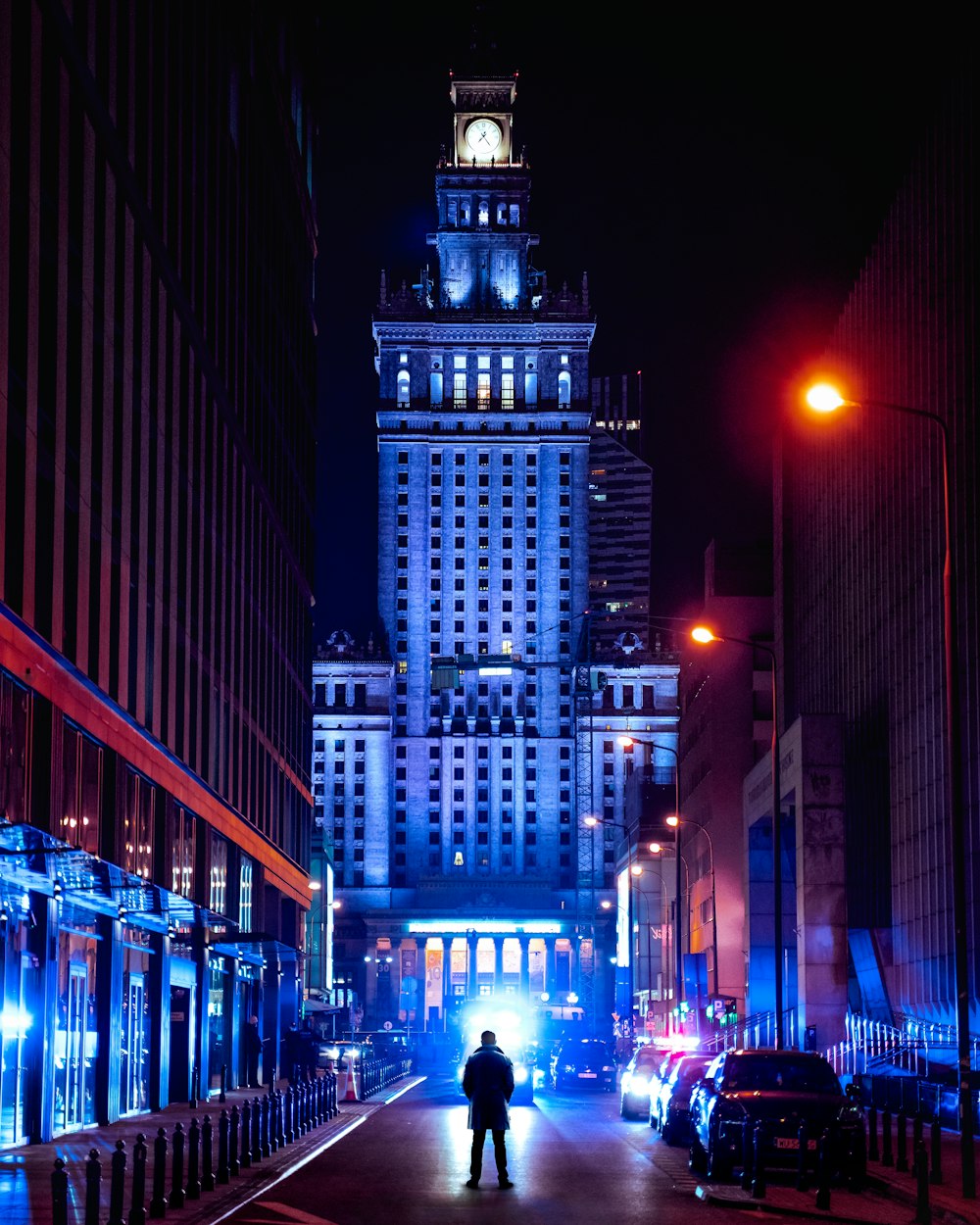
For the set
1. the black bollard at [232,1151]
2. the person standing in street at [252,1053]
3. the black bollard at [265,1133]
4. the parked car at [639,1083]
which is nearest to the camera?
the black bollard at [232,1151]

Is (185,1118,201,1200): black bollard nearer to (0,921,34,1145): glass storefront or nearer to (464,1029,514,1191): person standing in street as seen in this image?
(464,1029,514,1191): person standing in street

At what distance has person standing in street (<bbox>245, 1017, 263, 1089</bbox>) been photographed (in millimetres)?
63156

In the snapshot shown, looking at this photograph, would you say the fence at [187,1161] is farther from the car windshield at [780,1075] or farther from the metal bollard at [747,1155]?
the car windshield at [780,1075]

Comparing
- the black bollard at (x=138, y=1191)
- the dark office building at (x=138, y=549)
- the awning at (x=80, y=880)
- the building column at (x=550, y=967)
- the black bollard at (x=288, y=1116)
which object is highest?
the dark office building at (x=138, y=549)

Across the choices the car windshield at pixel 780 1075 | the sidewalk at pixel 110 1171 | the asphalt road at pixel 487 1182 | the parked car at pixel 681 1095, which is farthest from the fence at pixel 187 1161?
the car windshield at pixel 780 1075

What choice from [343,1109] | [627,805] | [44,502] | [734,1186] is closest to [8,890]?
[44,502]

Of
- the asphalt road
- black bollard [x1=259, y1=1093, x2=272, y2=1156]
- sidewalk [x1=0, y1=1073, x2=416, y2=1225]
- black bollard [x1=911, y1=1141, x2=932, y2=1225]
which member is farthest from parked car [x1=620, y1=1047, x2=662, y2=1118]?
black bollard [x1=911, y1=1141, x2=932, y2=1225]

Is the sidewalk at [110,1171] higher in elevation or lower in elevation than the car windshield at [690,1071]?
lower

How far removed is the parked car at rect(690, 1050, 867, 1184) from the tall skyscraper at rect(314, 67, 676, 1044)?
515 ft

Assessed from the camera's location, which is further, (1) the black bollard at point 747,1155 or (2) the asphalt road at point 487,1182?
(1) the black bollard at point 747,1155

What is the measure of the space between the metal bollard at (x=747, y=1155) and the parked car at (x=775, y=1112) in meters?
0.06

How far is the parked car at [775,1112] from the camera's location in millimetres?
25031

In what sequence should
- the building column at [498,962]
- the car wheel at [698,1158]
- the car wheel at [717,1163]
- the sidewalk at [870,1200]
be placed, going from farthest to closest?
the building column at [498,962] < the car wheel at [698,1158] < the car wheel at [717,1163] < the sidewalk at [870,1200]

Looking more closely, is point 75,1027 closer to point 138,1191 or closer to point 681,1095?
point 681,1095
